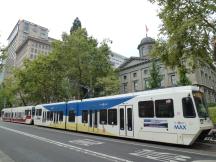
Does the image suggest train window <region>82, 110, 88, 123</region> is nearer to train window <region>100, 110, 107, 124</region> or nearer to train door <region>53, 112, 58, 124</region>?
train window <region>100, 110, 107, 124</region>

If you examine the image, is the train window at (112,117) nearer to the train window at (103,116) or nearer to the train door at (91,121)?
the train window at (103,116)

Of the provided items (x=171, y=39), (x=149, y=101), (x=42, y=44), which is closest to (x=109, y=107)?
(x=149, y=101)

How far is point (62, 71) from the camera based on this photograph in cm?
4334

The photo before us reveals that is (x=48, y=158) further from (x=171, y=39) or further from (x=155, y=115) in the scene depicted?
(x=171, y=39)

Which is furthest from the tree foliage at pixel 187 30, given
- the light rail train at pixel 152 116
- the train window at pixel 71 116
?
the train window at pixel 71 116

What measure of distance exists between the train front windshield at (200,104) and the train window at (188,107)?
14.1 inches

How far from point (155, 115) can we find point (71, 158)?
6.19 meters

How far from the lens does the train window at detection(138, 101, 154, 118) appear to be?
14.9m

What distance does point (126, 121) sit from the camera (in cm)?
1662

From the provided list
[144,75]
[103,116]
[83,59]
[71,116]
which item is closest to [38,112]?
[83,59]

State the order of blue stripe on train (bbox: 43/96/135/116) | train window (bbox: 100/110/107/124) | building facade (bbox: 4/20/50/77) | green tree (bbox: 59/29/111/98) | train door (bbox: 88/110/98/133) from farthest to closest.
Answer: building facade (bbox: 4/20/50/77), green tree (bbox: 59/29/111/98), train door (bbox: 88/110/98/133), train window (bbox: 100/110/107/124), blue stripe on train (bbox: 43/96/135/116)

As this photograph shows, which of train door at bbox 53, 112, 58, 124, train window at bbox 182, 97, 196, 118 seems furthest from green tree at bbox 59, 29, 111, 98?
train window at bbox 182, 97, 196, 118

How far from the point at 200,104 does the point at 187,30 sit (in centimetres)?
551

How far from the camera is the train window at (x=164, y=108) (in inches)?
542
